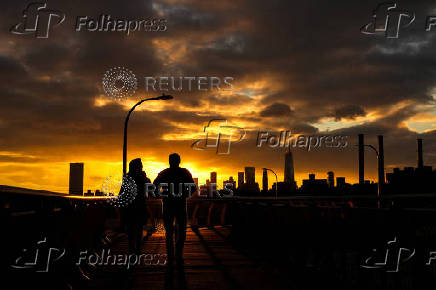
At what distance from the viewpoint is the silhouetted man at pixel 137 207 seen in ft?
40.4

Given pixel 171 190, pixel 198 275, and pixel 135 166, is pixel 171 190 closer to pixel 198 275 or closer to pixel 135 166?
pixel 135 166

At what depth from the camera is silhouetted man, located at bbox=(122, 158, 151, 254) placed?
12.3 meters

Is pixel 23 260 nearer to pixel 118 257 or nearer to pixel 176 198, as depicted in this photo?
pixel 176 198

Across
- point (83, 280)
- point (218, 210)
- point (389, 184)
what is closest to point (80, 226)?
point (83, 280)

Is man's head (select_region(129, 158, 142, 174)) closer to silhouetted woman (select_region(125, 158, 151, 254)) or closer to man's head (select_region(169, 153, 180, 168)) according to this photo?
silhouetted woman (select_region(125, 158, 151, 254))

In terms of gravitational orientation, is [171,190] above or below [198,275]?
above

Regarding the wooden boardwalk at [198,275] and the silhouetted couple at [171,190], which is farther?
the silhouetted couple at [171,190]

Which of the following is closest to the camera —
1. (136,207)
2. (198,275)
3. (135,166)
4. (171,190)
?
(198,275)

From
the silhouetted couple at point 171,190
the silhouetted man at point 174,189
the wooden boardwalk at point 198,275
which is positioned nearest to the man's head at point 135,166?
the silhouetted couple at point 171,190

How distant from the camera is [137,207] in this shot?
41.1ft

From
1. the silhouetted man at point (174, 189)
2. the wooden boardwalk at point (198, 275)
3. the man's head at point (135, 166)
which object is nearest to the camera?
the wooden boardwalk at point (198, 275)

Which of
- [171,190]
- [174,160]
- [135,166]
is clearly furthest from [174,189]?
[135,166]

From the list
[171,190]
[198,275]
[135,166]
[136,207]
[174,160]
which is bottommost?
[198,275]

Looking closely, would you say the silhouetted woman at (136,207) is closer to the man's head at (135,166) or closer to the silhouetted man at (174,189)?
the man's head at (135,166)
